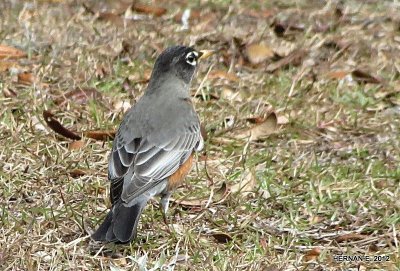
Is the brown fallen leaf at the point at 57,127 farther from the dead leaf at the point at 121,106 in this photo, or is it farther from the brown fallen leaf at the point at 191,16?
the brown fallen leaf at the point at 191,16

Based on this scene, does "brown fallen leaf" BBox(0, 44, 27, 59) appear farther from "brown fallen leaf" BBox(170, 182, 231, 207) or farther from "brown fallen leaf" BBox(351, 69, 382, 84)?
"brown fallen leaf" BBox(351, 69, 382, 84)

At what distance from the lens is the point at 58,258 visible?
204 inches

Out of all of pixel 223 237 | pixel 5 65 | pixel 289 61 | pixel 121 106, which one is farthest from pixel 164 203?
pixel 289 61

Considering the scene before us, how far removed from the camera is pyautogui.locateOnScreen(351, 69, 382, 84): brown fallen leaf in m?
8.04

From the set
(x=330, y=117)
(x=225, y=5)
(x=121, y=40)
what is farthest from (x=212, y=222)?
(x=225, y=5)

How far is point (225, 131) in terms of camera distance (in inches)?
277

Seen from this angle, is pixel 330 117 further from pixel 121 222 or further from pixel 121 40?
pixel 121 222

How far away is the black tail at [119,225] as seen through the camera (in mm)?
5164

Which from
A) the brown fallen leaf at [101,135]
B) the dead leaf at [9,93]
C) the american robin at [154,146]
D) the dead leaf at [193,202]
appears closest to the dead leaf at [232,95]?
the american robin at [154,146]

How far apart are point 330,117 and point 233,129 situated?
31.4 inches

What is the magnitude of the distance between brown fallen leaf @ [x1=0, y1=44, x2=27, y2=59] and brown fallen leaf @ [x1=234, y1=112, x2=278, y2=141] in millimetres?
2058

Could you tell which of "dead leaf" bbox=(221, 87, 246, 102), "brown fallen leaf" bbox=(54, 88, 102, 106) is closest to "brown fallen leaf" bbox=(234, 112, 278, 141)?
"dead leaf" bbox=(221, 87, 246, 102)

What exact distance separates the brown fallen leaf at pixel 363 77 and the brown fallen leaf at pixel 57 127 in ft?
8.30

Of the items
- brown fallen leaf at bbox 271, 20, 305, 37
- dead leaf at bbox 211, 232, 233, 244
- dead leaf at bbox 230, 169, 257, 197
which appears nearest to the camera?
dead leaf at bbox 211, 232, 233, 244
